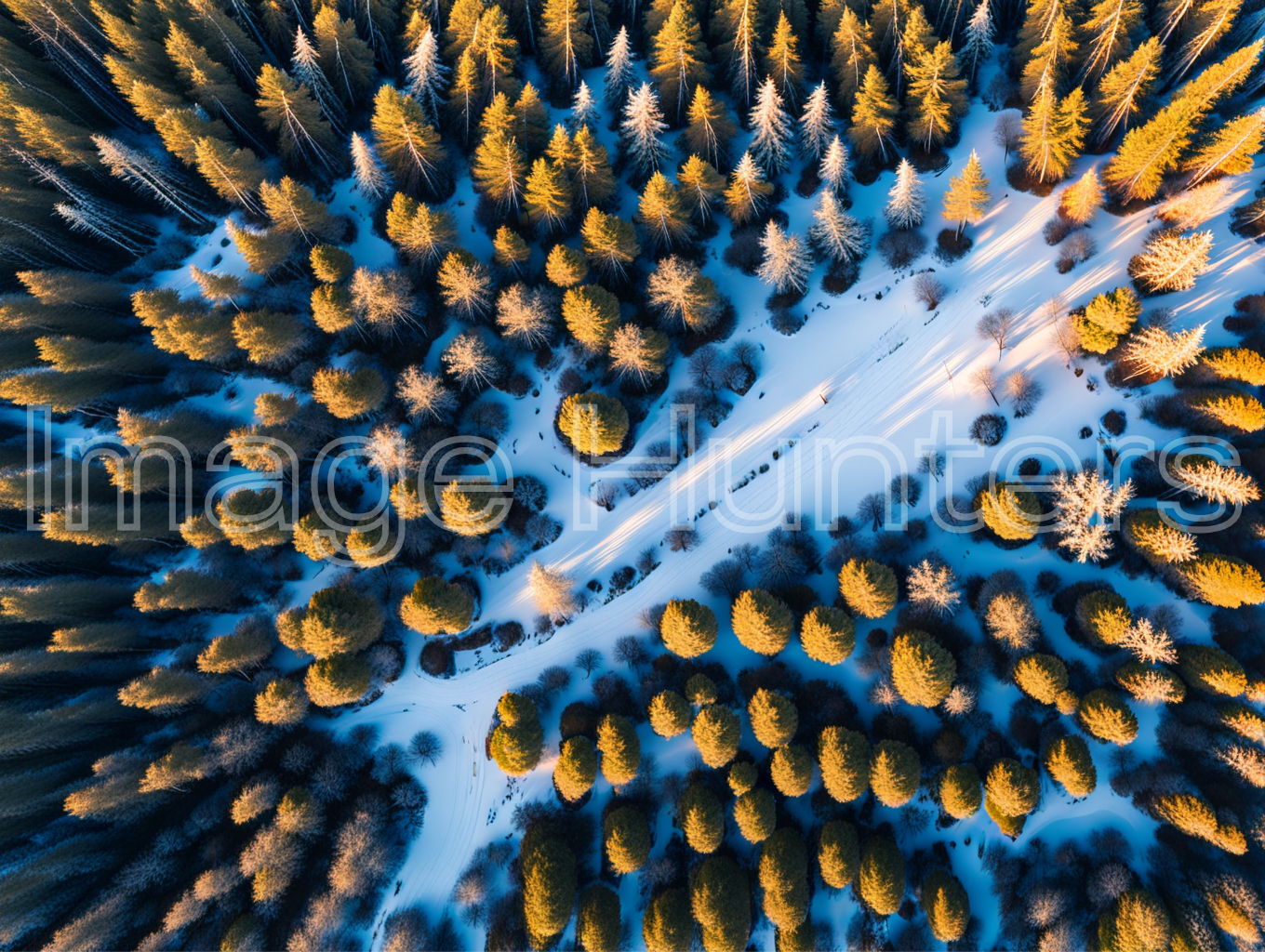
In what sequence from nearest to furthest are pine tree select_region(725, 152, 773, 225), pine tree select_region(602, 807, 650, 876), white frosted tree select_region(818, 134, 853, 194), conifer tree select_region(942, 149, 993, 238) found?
pine tree select_region(602, 807, 650, 876)
conifer tree select_region(942, 149, 993, 238)
pine tree select_region(725, 152, 773, 225)
white frosted tree select_region(818, 134, 853, 194)

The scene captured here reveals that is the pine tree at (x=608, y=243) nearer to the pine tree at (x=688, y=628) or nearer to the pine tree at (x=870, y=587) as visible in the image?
the pine tree at (x=688, y=628)

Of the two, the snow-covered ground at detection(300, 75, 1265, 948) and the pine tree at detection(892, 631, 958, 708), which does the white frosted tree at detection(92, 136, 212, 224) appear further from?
Result: the pine tree at detection(892, 631, 958, 708)

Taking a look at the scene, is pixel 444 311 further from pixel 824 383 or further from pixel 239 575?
pixel 824 383

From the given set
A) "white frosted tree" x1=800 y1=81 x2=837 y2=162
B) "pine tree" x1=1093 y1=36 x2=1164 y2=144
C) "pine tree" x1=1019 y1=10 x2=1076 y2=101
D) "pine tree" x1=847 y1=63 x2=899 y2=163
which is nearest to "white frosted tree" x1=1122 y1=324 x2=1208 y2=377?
"pine tree" x1=1093 y1=36 x2=1164 y2=144

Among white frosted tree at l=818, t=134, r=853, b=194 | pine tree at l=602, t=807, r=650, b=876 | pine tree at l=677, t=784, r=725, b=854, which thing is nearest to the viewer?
pine tree at l=602, t=807, r=650, b=876

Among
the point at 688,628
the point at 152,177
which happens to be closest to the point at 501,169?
the point at 152,177

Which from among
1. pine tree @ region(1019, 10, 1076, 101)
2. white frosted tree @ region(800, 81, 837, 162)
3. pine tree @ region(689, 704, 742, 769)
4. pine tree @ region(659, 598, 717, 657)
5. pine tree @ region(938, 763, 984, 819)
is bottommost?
pine tree @ region(938, 763, 984, 819)

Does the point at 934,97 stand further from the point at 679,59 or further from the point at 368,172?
the point at 368,172
